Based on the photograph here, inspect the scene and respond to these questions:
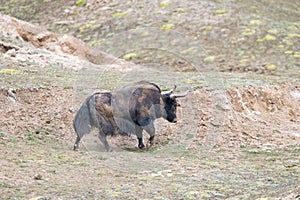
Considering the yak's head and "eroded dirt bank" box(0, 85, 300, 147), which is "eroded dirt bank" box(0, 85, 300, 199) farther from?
the yak's head

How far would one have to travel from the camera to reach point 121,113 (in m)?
17.2

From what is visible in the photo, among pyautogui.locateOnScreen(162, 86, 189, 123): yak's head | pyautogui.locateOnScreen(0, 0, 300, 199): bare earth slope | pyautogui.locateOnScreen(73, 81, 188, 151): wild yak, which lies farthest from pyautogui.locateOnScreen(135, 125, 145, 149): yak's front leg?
pyautogui.locateOnScreen(162, 86, 189, 123): yak's head

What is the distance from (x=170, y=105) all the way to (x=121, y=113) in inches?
70.3

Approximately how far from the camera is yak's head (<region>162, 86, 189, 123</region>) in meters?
18.5

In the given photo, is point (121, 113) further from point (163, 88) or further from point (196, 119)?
point (163, 88)

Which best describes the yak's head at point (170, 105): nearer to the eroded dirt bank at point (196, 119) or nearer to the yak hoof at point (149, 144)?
the eroded dirt bank at point (196, 119)

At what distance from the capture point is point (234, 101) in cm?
2088

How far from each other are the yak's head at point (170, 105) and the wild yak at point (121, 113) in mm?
384

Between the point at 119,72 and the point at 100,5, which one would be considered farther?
the point at 100,5

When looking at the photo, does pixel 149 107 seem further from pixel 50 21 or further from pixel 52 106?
pixel 50 21

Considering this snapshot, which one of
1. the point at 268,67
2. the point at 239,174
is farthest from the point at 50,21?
the point at 239,174

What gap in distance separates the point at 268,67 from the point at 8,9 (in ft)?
48.5

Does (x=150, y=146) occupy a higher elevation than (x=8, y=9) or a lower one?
higher

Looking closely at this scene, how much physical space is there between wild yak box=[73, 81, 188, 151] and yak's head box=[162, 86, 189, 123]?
1.26 ft
